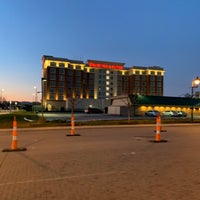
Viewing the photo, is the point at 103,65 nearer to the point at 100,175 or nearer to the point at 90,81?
the point at 90,81

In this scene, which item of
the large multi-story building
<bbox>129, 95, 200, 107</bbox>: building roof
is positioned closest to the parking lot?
<bbox>129, 95, 200, 107</bbox>: building roof

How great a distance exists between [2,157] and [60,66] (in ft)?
369

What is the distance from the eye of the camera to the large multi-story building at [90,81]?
384ft

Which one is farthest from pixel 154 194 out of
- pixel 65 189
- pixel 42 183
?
pixel 42 183

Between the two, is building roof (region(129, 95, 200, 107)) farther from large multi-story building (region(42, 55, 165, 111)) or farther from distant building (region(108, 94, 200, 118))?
large multi-story building (region(42, 55, 165, 111))

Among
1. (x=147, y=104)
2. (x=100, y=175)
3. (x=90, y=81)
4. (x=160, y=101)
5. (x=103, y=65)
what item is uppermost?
(x=103, y=65)

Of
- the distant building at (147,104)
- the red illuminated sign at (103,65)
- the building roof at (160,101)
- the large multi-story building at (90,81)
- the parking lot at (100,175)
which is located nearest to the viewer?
the parking lot at (100,175)

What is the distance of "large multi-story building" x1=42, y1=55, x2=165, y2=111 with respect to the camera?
117 meters

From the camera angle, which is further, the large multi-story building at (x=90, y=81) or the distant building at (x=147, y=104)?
the large multi-story building at (x=90, y=81)

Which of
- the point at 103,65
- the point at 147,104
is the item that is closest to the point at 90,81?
the point at 103,65

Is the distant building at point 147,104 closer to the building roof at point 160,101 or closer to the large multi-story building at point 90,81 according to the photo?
the building roof at point 160,101

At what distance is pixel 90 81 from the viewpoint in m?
127

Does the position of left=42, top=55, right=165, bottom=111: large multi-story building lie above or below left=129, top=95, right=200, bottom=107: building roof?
above

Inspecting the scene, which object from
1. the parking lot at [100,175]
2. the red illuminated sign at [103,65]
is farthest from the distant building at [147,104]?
the red illuminated sign at [103,65]
